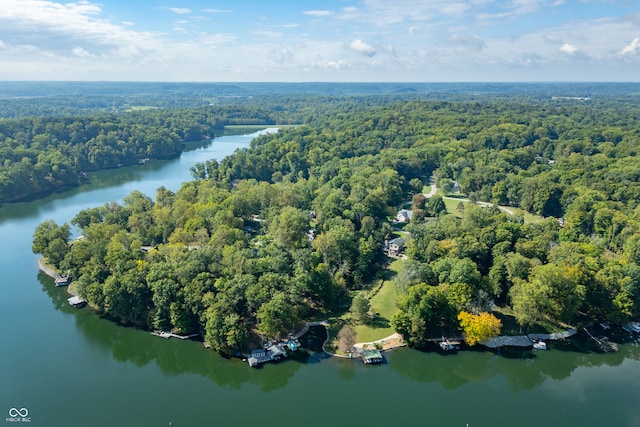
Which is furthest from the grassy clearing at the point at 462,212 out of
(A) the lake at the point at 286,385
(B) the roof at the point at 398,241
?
(A) the lake at the point at 286,385

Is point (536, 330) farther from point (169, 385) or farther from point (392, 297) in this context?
point (169, 385)

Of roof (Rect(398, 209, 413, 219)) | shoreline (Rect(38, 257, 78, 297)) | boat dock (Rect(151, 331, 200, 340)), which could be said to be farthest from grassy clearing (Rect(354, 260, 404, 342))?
shoreline (Rect(38, 257, 78, 297))

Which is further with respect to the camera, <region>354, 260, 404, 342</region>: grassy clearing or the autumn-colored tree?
<region>354, 260, 404, 342</region>: grassy clearing

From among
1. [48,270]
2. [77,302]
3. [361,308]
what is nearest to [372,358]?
[361,308]

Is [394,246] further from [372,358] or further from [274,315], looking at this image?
[274,315]

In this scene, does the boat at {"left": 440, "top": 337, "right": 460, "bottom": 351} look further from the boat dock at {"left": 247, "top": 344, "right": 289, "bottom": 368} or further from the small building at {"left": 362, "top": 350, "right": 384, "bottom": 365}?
the boat dock at {"left": 247, "top": 344, "right": 289, "bottom": 368}
